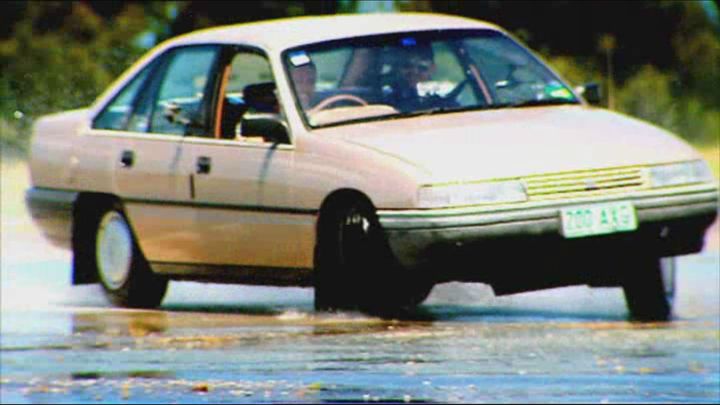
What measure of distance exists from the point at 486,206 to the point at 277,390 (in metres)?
2.42

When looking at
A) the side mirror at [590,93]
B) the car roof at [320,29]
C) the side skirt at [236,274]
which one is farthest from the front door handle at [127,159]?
the side mirror at [590,93]

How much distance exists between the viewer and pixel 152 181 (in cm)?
1343

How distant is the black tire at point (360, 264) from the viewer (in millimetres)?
12000

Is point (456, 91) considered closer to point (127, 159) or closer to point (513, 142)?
point (513, 142)

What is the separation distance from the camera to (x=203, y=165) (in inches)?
515

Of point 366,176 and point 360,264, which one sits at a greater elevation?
point 366,176

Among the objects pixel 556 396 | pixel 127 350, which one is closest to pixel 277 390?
pixel 556 396

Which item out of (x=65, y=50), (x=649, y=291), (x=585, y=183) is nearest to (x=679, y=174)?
(x=585, y=183)

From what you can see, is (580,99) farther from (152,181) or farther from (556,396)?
(556,396)

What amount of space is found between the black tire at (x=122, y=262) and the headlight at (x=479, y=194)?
2.46 metres

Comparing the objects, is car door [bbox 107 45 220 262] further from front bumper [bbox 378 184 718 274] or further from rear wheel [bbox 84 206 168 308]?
front bumper [bbox 378 184 718 274]

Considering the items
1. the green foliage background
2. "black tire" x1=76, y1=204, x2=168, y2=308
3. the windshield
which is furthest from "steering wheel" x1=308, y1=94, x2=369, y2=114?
the green foliage background

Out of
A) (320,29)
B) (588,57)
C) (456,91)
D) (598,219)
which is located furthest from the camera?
(588,57)

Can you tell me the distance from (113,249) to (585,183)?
10.1 ft
